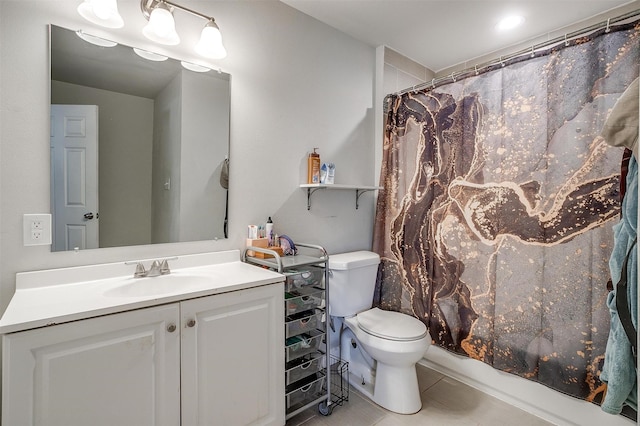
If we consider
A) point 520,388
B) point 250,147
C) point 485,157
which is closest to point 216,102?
point 250,147

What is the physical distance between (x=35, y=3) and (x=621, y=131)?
236cm

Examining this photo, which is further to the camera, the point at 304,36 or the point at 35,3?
the point at 304,36

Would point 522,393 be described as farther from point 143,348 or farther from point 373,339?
point 143,348

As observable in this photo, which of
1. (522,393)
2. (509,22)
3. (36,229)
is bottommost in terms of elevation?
(522,393)

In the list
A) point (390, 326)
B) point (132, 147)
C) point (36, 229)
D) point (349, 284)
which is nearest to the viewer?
point (36, 229)

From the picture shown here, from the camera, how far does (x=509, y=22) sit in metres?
2.11

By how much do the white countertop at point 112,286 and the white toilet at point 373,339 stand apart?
0.68m

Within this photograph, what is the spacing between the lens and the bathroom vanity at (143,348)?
3.03ft

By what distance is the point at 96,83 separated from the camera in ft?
4.60

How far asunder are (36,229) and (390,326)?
179 centimetres

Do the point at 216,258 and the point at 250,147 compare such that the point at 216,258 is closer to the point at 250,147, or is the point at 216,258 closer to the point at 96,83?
the point at 250,147

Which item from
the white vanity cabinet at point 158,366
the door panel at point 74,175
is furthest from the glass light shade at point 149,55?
the white vanity cabinet at point 158,366

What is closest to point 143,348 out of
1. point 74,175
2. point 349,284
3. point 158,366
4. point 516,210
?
point 158,366

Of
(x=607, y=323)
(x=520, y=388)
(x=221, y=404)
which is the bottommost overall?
(x=520, y=388)
